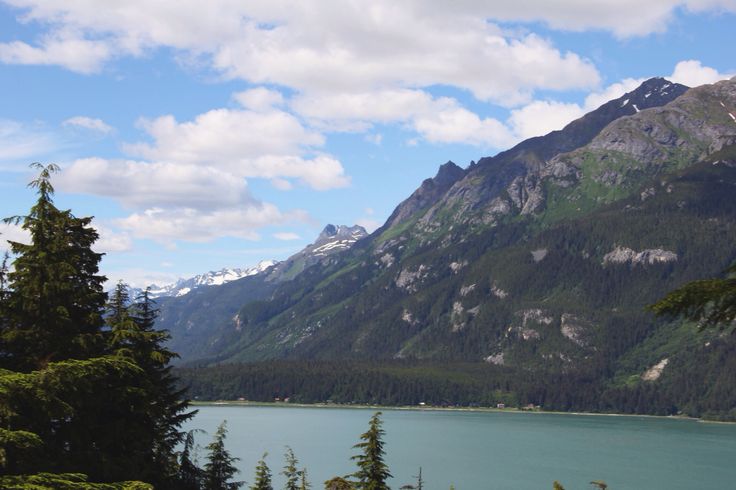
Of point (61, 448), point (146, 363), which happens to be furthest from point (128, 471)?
point (146, 363)

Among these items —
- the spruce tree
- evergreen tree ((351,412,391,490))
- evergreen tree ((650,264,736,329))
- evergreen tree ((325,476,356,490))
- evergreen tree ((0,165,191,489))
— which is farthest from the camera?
evergreen tree ((351,412,391,490))

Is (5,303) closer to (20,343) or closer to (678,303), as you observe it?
(20,343)

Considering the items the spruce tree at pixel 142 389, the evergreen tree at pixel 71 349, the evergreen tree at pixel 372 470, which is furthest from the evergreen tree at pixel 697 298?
the evergreen tree at pixel 372 470

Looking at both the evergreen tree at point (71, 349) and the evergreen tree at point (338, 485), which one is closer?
the evergreen tree at point (71, 349)

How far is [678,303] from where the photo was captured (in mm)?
13961

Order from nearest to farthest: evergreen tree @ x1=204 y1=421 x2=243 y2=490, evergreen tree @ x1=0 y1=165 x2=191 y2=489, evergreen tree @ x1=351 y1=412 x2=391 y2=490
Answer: evergreen tree @ x1=0 y1=165 x2=191 y2=489 < evergreen tree @ x1=351 y1=412 x2=391 y2=490 < evergreen tree @ x1=204 y1=421 x2=243 y2=490

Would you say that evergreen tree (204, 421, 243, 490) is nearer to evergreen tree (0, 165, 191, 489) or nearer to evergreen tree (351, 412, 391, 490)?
evergreen tree (351, 412, 391, 490)

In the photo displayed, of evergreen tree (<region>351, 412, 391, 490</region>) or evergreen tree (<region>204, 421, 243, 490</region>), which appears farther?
evergreen tree (<region>204, 421, 243, 490</region>)

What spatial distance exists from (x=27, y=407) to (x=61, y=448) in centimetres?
394

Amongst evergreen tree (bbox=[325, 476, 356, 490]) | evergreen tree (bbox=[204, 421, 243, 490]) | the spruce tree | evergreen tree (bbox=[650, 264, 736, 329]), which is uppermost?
evergreen tree (bbox=[650, 264, 736, 329])

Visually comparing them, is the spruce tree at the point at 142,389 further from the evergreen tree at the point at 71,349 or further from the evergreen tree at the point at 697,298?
the evergreen tree at the point at 697,298

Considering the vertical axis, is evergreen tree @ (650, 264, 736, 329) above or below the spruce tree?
above

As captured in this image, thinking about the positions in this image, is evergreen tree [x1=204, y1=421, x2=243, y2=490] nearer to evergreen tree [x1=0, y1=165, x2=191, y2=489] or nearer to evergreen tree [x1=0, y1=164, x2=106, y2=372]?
evergreen tree [x1=0, y1=165, x2=191, y2=489]

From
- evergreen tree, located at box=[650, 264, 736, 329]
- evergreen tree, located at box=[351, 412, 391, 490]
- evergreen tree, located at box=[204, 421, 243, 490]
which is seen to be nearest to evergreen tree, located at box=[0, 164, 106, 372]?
evergreen tree, located at box=[650, 264, 736, 329]
